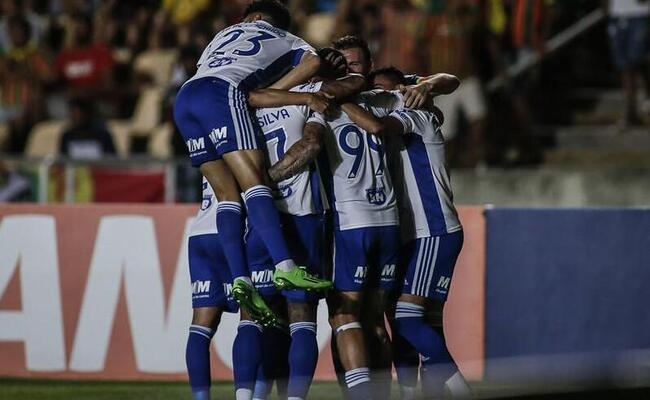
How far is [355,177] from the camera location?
7.63 metres

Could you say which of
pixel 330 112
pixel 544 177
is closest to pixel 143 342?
pixel 330 112

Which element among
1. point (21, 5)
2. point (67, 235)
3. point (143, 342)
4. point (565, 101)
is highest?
point (21, 5)

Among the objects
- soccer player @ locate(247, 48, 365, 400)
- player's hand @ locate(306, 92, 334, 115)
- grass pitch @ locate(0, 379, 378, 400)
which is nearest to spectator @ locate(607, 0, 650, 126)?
grass pitch @ locate(0, 379, 378, 400)

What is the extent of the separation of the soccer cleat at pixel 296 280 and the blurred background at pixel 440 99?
4.95 metres

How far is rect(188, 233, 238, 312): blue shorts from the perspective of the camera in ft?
25.9

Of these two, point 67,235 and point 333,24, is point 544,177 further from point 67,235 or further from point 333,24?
point 67,235

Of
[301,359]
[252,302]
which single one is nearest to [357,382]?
[301,359]

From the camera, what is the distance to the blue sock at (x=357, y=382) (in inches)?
286

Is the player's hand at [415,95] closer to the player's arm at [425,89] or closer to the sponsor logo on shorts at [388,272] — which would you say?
the player's arm at [425,89]

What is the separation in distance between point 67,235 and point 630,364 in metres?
6.96

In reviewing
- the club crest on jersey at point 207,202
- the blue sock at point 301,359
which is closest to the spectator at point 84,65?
the club crest on jersey at point 207,202

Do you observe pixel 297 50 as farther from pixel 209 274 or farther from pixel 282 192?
pixel 209 274

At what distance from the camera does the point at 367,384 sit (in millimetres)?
7250

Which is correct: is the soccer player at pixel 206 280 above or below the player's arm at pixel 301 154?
below
